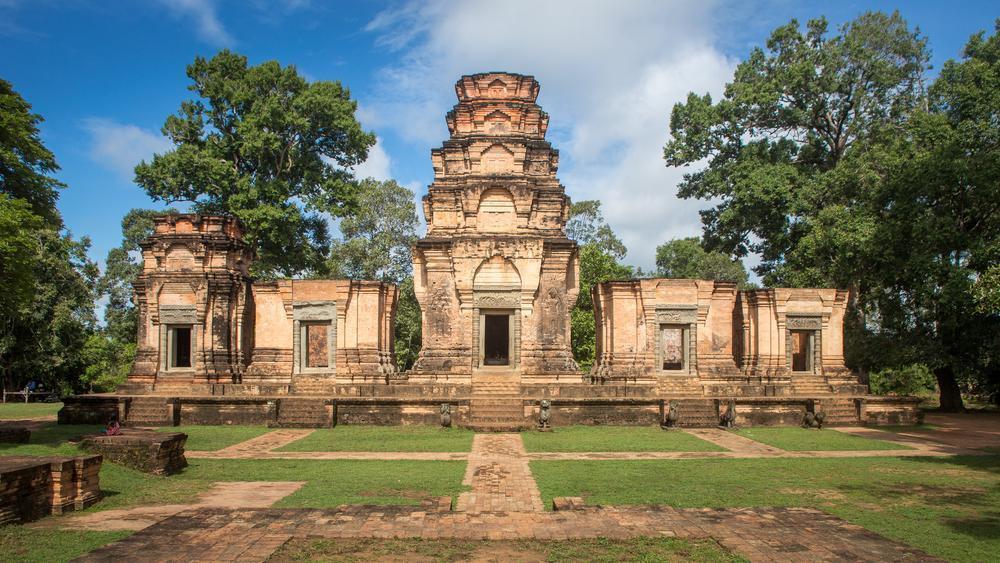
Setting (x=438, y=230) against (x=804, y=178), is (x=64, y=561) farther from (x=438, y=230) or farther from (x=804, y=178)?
(x=804, y=178)

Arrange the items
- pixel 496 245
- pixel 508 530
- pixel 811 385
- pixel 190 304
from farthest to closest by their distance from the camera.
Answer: pixel 811 385
pixel 190 304
pixel 496 245
pixel 508 530

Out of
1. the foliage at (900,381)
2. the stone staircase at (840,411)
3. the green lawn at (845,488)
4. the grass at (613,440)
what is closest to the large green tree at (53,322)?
the grass at (613,440)

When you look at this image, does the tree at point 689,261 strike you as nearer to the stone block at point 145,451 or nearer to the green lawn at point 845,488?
the green lawn at point 845,488

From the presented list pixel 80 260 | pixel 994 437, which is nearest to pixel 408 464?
pixel 994 437

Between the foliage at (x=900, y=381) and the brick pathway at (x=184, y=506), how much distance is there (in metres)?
32.3

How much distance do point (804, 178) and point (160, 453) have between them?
2698 cm

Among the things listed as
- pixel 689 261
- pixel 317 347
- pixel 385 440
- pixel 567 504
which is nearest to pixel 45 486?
pixel 567 504

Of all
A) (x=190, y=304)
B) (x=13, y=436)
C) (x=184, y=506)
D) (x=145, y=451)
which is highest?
(x=190, y=304)

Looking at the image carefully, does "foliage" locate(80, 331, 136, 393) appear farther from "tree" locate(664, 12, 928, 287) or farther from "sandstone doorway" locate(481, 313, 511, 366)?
"tree" locate(664, 12, 928, 287)

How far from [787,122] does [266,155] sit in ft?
81.0

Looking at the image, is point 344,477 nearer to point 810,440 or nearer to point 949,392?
point 810,440

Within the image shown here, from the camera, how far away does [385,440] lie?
1686cm

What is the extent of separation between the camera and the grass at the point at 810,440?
642 inches

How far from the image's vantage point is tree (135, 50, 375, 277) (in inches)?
1225
